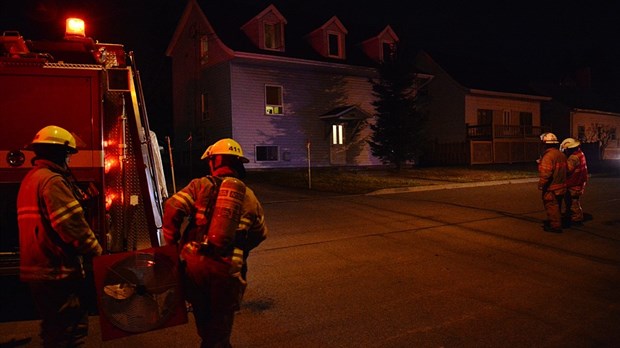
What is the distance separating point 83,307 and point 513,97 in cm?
3393

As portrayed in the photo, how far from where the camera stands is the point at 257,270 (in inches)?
268

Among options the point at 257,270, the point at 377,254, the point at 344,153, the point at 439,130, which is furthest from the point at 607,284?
the point at 439,130

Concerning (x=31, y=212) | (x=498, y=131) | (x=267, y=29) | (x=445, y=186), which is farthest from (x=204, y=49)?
(x=31, y=212)

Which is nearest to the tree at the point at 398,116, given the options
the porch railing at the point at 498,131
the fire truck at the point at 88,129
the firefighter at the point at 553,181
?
the porch railing at the point at 498,131

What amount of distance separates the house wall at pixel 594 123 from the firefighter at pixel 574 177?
3232 centimetres

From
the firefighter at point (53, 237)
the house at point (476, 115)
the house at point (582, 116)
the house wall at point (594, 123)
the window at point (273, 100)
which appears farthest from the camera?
the house wall at point (594, 123)

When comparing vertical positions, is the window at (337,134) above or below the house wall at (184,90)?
below

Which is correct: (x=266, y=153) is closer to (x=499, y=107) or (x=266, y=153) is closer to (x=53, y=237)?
(x=499, y=107)

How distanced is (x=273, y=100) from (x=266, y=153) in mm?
2501

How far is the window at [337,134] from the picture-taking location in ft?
82.6

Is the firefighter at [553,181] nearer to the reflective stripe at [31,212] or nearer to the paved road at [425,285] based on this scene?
the paved road at [425,285]

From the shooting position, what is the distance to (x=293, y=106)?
77.9ft

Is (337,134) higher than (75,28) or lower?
lower

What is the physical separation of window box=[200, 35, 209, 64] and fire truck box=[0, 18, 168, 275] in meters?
19.2
